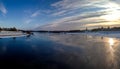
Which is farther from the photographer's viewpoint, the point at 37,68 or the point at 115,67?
the point at 115,67

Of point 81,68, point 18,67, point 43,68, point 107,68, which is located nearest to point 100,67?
point 107,68

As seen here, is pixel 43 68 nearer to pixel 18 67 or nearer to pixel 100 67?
pixel 18 67

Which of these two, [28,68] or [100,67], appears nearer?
[28,68]

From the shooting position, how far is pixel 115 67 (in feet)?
33.1

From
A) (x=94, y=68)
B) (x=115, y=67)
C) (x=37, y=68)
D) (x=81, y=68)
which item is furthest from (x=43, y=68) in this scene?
(x=115, y=67)

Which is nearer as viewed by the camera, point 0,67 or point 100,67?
point 0,67

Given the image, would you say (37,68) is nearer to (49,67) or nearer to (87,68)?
(49,67)

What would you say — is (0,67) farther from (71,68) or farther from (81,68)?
(81,68)

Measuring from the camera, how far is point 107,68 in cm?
981

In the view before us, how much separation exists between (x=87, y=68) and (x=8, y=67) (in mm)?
4693

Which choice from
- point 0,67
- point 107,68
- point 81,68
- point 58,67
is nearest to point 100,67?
point 107,68

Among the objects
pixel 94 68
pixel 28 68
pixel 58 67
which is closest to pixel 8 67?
pixel 28 68

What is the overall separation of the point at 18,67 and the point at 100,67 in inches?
197

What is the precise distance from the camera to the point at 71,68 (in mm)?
9625
